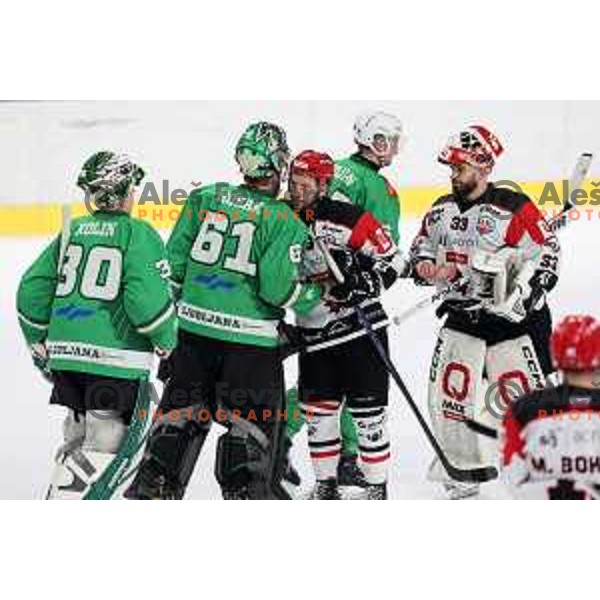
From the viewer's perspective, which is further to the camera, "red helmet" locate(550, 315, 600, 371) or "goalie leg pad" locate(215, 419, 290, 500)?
"goalie leg pad" locate(215, 419, 290, 500)

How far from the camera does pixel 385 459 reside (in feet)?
14.8

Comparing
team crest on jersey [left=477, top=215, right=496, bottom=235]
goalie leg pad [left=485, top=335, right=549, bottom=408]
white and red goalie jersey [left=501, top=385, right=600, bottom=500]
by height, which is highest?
team crest on jersey [left=477, top=215, right=496, bottom=235]

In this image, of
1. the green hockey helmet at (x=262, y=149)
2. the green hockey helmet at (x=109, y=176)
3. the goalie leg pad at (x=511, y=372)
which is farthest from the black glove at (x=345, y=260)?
the green hockey helmet at (x=109, y=176)

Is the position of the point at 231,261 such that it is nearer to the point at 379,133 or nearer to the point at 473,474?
the point at 379,133

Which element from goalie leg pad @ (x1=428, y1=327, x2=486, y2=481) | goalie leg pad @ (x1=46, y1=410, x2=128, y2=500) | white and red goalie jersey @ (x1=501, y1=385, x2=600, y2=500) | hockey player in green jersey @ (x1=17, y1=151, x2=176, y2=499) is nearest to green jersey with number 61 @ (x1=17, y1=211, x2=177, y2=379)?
hockey player in green jersey @ (x1=17, y1=151, x2=176, y2=499)

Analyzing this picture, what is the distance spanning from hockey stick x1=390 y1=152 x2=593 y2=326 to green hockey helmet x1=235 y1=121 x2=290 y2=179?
527 mm

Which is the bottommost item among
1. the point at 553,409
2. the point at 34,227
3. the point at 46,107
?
the point at 553,409

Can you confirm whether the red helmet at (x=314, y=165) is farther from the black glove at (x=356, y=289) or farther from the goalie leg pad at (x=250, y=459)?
the goalie leg pad at (x=250, y=459)

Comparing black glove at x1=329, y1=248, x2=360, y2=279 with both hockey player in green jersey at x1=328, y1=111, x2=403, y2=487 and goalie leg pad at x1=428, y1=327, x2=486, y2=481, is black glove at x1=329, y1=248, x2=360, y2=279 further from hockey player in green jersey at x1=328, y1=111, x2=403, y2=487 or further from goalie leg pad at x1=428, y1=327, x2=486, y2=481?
goalie leg pad at x1=428, y1=327, x2=486, y2=481

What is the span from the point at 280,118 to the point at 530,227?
752mm

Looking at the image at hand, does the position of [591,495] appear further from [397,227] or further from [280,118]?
[280,118]

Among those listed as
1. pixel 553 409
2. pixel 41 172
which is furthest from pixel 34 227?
pixel 553 409

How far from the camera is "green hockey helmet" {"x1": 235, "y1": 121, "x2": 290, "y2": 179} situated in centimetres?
442

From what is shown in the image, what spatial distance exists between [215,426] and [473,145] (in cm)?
105
